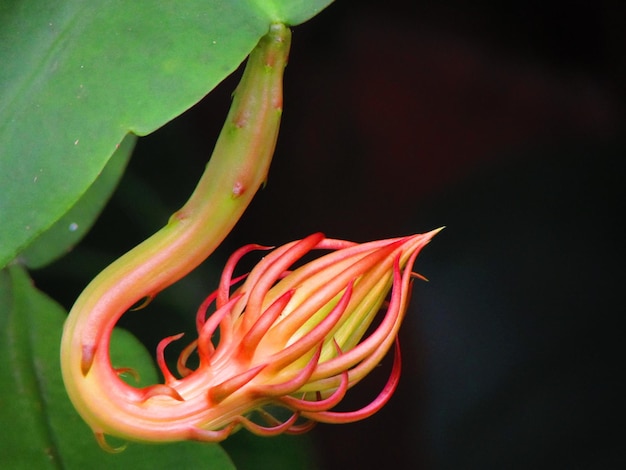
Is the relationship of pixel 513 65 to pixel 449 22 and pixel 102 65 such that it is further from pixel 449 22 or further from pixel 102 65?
pixel 102 65

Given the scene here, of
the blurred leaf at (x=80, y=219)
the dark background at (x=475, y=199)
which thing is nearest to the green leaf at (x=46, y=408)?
the blurred leaf at (x=80, y=219)

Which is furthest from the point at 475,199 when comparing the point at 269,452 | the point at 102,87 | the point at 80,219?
the point at 102,87

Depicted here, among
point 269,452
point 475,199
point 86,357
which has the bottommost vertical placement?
point 269,452

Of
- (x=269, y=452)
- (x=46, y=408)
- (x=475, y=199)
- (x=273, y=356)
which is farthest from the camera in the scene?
(x=475, y=199)

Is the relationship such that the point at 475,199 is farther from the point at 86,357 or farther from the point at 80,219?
the point at 86,357

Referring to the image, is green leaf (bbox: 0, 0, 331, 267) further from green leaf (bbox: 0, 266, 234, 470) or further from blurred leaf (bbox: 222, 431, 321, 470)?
blurred leaf (bbox: 222, 431, 321, 470)

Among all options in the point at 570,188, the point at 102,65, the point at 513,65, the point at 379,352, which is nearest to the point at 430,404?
the point at 570,188
